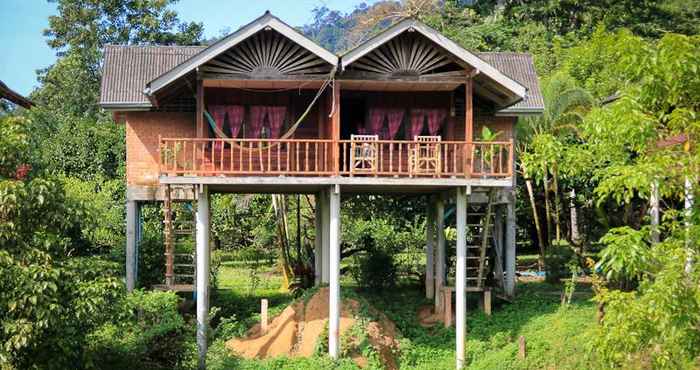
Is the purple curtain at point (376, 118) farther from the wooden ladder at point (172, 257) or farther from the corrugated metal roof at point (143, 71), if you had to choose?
the wooden ladder at point (172, 257)

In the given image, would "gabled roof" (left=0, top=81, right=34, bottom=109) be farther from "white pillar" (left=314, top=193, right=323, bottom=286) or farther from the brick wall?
"white pillar" (left=314, top=193, right=323, bottom=286)

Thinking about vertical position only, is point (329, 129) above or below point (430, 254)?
above

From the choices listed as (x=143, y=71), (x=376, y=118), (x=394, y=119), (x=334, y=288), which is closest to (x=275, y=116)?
(x=376, y=118)

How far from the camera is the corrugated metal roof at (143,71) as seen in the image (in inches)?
864

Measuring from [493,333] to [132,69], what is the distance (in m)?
10.1

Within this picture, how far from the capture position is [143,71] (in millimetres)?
22891

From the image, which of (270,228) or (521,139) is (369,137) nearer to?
(521,139)

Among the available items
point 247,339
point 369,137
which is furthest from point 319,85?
point 247,339

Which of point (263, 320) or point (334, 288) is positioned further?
point (263, 320)

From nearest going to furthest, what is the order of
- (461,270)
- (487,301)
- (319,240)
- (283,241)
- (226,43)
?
(226,43) < (461,270) < (487,301) < (319,240) < (283,241)

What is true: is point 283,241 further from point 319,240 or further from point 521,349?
point 521,349

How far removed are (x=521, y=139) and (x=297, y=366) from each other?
1334cm

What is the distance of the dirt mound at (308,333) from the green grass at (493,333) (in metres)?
0.40

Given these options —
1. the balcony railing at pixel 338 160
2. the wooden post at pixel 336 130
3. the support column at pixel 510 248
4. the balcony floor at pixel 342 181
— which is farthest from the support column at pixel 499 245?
the wooden post at pixel 336 130
